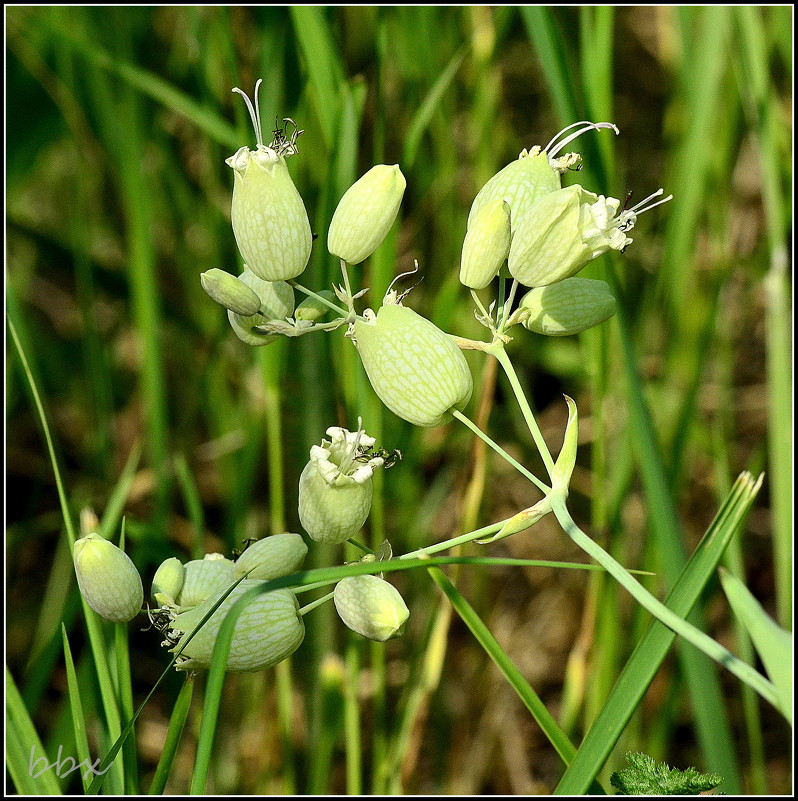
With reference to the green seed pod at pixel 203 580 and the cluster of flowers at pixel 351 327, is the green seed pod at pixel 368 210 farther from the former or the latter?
the green seed pod at pixel 203 580

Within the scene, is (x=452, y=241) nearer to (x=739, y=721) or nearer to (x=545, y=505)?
(x=545, y=505)

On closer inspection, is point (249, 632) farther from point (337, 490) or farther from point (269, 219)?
point (269, 219)

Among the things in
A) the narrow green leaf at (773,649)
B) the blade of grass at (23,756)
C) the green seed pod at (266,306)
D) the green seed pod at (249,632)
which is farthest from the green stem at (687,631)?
the blade of grass at (23,756)

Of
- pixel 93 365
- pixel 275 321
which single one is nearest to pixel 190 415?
pixel 93 365

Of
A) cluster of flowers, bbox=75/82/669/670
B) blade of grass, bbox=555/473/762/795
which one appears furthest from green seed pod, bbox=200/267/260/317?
blade of grass, bbox=555/473/762/795

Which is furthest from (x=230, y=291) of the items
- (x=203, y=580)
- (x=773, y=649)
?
(x=773, y=649)

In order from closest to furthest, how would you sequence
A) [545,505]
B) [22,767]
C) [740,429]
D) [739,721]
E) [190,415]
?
1. [545,505]
2. [22,767]
3. [739,721]
4. [190,415]
5. [740,429]
